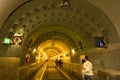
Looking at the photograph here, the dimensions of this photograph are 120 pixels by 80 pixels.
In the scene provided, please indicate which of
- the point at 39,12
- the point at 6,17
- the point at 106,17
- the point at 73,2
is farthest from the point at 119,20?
the point at 6,17

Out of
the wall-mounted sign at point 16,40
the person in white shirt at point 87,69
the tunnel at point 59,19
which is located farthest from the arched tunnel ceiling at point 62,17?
the person in white shirt at point 87,69

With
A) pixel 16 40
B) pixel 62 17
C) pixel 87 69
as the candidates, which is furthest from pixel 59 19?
pixel 87 69

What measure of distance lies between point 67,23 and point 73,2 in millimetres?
6428

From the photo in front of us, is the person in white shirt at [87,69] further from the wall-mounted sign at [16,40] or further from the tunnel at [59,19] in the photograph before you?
the wall-mounted sign at [16,40]

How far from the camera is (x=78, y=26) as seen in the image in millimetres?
21234

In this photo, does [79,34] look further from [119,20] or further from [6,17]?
[6,17]

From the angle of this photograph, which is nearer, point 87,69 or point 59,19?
point 87,69

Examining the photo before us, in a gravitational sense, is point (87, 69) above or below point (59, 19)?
below

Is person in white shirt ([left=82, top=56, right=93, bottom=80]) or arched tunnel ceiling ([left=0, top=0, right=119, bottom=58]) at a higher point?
arched tunnel ceiling ([left=0, top=0, right=119, bottom=58])

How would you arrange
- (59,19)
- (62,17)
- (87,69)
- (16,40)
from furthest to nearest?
(59,19)
(62,17)
(16,40)
(87,69)

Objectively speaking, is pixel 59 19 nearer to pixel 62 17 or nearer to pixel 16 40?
pixel 62 17

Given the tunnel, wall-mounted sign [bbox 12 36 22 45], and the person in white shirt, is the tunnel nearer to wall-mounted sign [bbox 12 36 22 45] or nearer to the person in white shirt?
wall-mounted sign [bbox 12 36 22 45]

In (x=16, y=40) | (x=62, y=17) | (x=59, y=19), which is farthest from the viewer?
(x=59, y=19)

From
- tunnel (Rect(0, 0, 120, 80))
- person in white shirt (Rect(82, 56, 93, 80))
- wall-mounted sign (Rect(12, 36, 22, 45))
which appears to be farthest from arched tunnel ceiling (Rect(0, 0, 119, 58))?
person in white shirt (Rect(82, 56, 93, 80))
